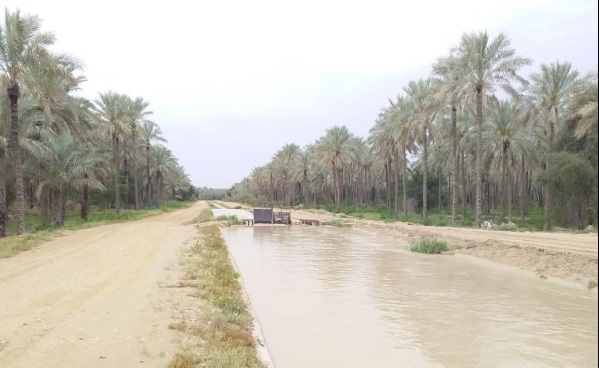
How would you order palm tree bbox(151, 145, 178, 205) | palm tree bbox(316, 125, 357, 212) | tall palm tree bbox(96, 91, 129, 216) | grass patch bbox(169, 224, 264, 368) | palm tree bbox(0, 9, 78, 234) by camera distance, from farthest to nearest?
palm tree bbox(151, 145, 178, 205) → palm tree bbox(316, 125, 357, 212) → tall palm tree bbox(96, 91, 129, 216) → palm tree bbox(0, 9, 78, 234) → grass patch bbox(169, 224, 264, 368)

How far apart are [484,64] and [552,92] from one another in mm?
5921

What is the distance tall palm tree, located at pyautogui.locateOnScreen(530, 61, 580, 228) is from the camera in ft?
119

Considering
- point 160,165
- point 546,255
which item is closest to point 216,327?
point 546,255

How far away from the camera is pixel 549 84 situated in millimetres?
36844

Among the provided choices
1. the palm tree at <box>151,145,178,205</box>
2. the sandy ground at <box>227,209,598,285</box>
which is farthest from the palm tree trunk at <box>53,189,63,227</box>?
the palm tree at <box>151,145,178,205</box>

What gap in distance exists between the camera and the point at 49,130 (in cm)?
3347

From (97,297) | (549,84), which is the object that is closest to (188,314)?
(97,297)

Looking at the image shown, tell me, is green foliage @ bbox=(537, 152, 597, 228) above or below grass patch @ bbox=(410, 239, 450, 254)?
above

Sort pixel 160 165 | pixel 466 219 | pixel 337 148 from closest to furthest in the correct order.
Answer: pixel 466 219 → pixel 337 148 → pixel 160 165

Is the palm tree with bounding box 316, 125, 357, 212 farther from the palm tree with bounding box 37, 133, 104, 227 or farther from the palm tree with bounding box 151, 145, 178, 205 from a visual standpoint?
the palm tree with bounding box 37, 133, 104, 227

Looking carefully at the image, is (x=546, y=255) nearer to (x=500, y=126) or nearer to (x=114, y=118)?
(x=500, y=126)

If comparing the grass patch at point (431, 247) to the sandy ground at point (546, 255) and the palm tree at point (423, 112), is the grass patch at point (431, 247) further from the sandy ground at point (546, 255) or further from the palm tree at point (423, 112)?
the palm tree at point (423, 112)

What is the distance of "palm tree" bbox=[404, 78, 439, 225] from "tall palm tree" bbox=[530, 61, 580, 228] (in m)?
7.21

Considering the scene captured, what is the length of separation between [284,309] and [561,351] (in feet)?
18.2
